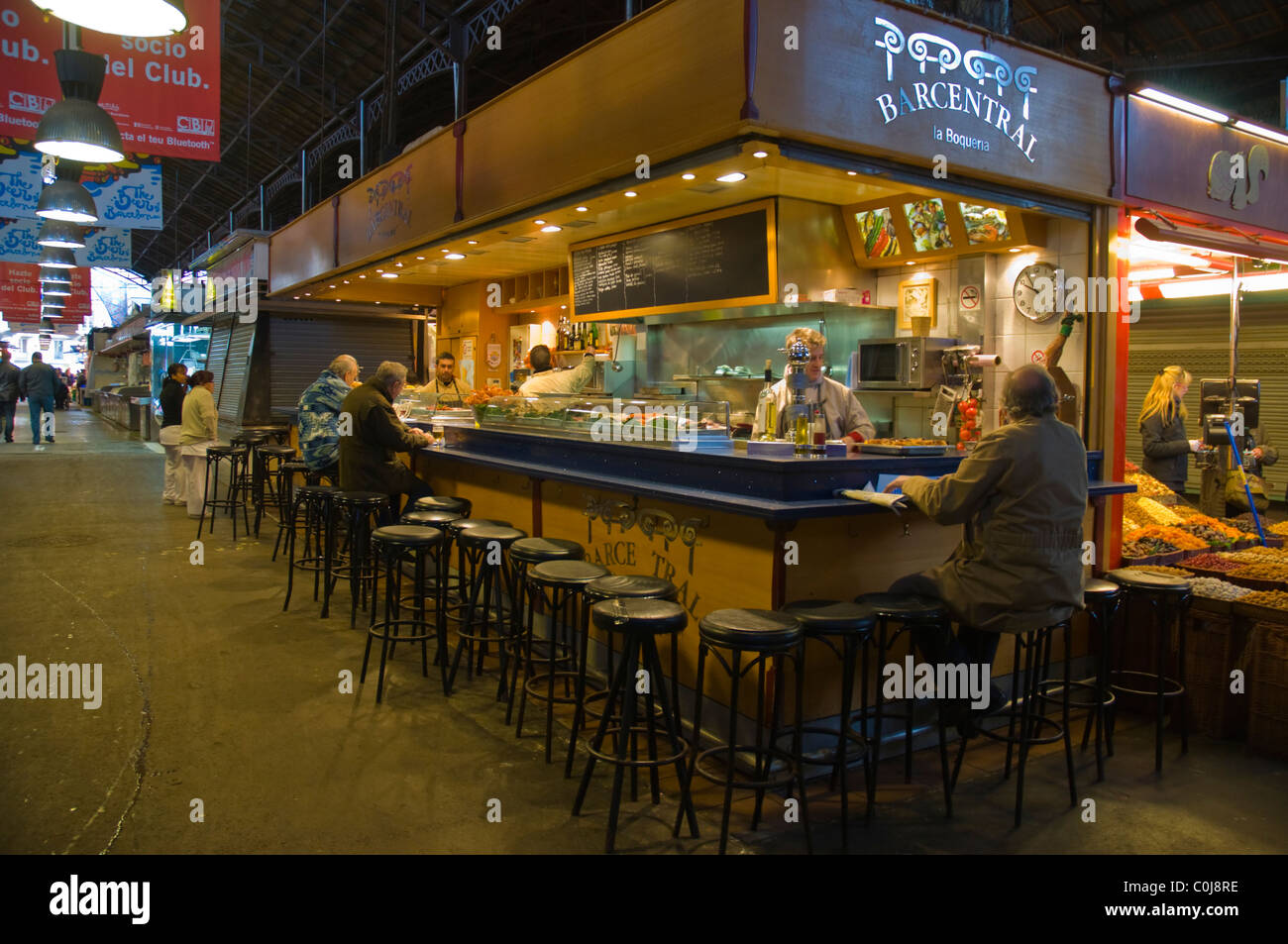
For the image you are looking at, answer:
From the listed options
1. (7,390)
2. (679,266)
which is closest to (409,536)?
(679,266)

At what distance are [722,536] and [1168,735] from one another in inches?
97.3

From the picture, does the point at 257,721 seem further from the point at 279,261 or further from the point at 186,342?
the point at 186,342

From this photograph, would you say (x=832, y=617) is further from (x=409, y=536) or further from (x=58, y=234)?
(x=58, y=234)

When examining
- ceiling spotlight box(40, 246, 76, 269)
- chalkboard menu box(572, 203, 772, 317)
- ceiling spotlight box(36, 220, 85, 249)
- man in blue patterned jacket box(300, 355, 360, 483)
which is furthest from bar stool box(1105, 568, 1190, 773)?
ceiling spotlight box(40, 246, 76, 269)

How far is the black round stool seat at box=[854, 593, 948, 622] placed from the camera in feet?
11.0

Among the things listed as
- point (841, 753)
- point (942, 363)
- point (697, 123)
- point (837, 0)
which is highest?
point (837, 0)

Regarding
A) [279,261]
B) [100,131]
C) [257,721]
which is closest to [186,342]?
[279,261]

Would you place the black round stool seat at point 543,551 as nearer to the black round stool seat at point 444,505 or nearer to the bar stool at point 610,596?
the bar stool at point 610,596

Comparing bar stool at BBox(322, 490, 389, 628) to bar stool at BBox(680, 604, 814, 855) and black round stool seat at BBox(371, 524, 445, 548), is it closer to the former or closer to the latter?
black round stool seat at BBox(371, 524, 445, 548)

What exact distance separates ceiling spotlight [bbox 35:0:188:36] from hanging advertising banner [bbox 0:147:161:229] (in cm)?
665

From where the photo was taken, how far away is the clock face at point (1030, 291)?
5.43 m

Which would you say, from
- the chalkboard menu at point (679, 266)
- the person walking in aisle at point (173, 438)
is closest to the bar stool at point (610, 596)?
the chalkboard menu at point (679, 266)

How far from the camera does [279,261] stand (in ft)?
38.5
